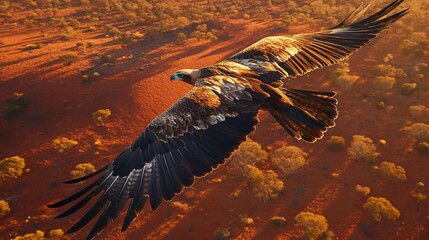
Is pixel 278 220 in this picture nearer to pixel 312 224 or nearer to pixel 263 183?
pixel 312 224

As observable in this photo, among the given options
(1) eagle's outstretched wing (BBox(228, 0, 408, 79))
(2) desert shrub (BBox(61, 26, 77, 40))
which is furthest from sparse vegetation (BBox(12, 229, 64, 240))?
(2) desert shrub (BBox(61, 26, 77, 40))

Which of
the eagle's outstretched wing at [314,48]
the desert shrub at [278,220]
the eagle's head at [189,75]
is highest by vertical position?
the eagle's outstretched wing at [314,48]

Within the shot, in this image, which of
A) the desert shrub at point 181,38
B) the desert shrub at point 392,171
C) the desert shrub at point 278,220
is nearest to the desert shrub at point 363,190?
the desert shrub at point 392,171

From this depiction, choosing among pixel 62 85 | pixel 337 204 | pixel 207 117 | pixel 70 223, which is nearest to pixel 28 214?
pixel 70 223

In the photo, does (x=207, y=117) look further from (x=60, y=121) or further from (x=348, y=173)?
(x=60, y=121)

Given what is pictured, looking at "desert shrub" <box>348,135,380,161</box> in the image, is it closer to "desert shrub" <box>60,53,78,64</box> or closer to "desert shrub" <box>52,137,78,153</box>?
"desert shrub" <box>52,137,78,153</box>

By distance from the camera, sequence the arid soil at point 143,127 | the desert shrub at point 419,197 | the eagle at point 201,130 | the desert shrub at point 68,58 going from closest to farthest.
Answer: the eagle at point 201,130
the arid soil at point 143,127
the desert shrub at point 419,197
the desert shrub at point 68,58

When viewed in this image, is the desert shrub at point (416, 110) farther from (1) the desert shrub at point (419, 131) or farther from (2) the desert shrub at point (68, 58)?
(2) the desert shrub at point (68, 58)

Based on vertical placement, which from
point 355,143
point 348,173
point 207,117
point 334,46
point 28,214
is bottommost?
point 28,214

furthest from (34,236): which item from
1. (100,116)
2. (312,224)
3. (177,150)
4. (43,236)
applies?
(312,224)
